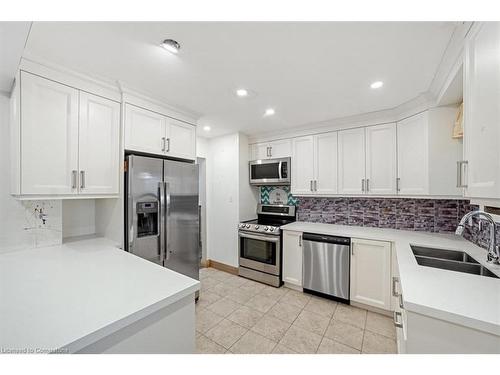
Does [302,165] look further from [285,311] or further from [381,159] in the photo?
[285,311]

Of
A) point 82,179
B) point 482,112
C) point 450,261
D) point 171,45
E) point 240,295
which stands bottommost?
point 240,295

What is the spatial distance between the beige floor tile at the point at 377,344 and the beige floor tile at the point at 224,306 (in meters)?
1.31

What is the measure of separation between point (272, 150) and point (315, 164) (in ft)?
2.41

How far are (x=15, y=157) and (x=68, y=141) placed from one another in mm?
308

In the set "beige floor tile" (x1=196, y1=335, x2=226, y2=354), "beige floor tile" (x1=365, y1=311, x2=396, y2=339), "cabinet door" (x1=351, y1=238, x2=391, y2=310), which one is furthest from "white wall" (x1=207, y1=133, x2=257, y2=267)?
"beige floor tile" (x1=365, y1=311, x2=396, y2=339)

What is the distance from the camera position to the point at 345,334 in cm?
195

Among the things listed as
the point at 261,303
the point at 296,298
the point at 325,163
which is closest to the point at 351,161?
the point at 325,163

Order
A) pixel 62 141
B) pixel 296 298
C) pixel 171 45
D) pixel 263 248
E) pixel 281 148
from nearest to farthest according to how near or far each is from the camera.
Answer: pixel 171 45 < pixel 62 141 < pixel 296 298 < pixel 263 248 < pixel 281 148

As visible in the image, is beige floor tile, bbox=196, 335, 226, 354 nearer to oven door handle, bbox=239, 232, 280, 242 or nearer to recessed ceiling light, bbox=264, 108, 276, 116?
oven door handle, bbox=239, 232, 280, 242

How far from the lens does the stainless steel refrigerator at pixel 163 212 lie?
1856 millimetres

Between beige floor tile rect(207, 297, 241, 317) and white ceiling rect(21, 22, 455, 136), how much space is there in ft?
7.61

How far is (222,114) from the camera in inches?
100

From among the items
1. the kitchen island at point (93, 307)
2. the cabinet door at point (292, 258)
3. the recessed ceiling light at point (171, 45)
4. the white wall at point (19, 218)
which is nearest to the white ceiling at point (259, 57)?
the recessed ceiling light at point (171, 45)
